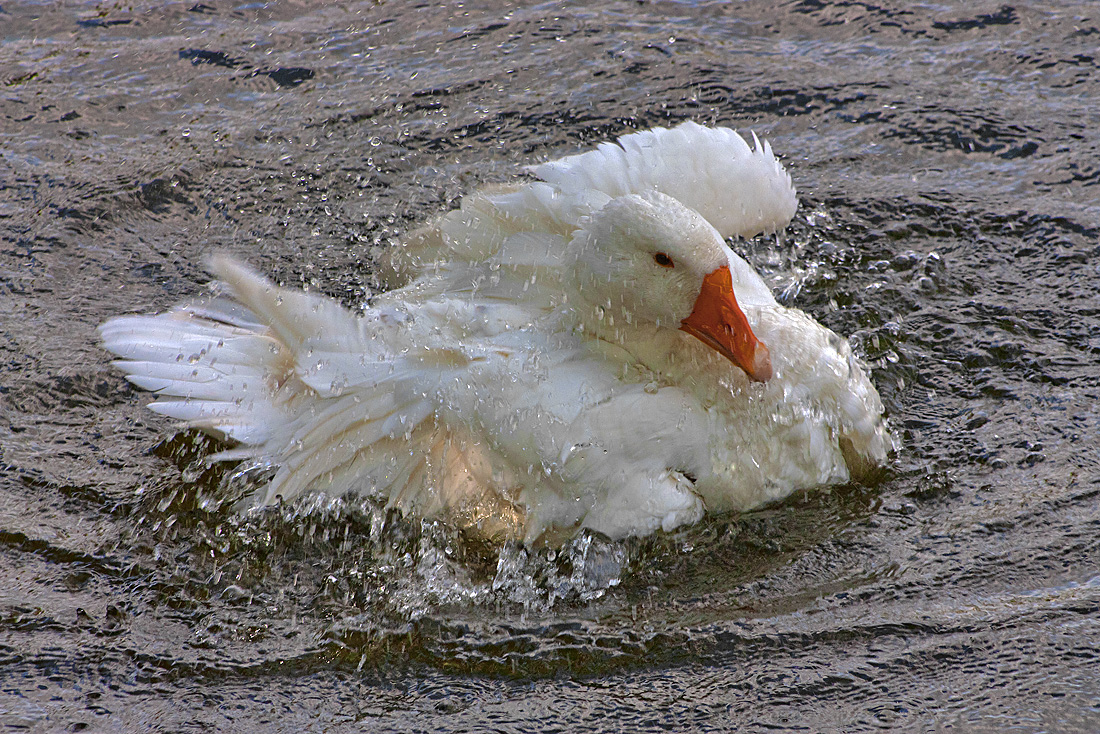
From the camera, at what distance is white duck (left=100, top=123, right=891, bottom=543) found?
11.7 feet

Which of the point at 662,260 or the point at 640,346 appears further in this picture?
the point at 640,346

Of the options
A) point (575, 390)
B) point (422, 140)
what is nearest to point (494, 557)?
point (575, 390)

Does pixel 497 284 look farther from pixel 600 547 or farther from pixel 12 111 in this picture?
pixel 12 111

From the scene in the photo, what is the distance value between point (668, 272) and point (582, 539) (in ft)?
3.23

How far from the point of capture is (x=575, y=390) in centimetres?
362

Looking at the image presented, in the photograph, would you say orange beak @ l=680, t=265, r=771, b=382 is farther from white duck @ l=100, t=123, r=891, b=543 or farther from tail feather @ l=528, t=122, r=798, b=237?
tail feather @ l=528, t=122, r=798, b=237

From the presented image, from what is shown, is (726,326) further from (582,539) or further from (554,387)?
(582,539)

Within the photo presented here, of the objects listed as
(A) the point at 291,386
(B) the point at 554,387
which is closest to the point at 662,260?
(B) the point at 554,387

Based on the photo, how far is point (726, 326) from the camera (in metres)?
3.60

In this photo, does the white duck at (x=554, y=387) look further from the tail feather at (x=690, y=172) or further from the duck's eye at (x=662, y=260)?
the tail feather at (x=690, y=172)

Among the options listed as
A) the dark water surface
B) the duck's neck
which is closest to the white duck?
the duck's neck

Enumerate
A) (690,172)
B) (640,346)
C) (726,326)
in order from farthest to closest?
1. (690,172)
2. (640,346)
3. (726,326)

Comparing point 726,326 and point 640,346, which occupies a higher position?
point 726,326

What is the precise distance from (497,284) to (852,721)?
6.64ft
